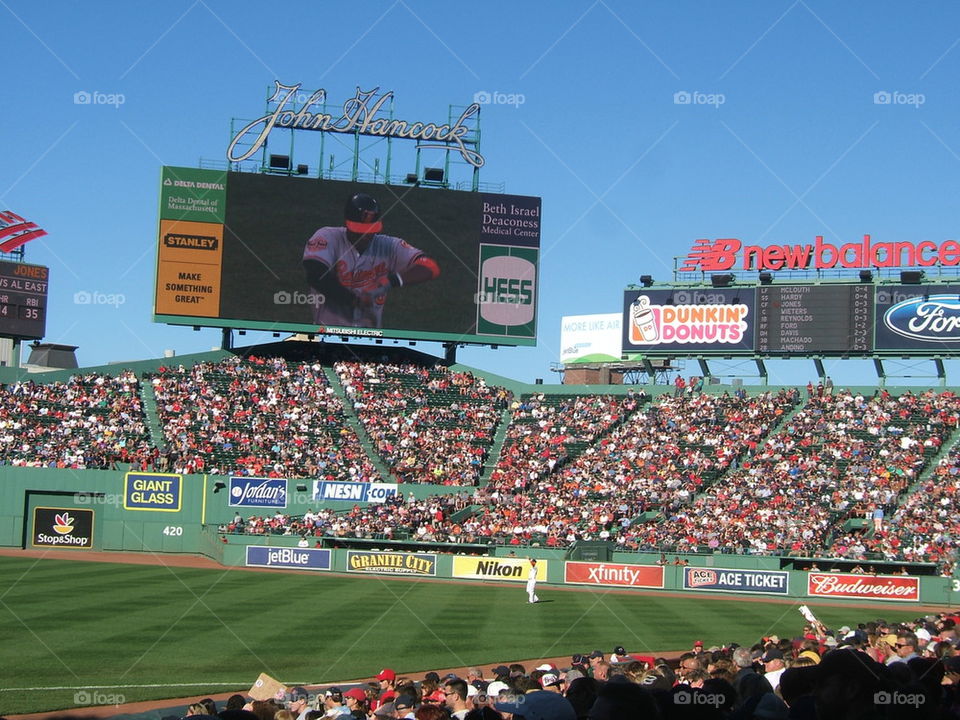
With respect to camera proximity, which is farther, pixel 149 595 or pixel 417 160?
pixel 417 160

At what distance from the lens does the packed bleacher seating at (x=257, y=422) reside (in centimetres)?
5228

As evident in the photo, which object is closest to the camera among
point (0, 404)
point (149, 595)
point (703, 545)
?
point (149, 595)

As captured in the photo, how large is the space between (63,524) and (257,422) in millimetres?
9841

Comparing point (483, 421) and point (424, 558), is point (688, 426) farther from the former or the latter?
point (424, 558)

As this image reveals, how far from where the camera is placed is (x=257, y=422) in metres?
54.8

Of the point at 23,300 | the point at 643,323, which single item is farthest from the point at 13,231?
the point at 643,323

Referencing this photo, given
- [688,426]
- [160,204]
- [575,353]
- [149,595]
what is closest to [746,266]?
[688,426]

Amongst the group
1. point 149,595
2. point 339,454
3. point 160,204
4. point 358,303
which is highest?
point 160,204

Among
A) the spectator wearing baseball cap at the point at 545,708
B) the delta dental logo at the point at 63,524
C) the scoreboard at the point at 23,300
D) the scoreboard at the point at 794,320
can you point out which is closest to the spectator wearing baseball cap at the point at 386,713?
the spectator wearing baseball cap at the point at 545,708

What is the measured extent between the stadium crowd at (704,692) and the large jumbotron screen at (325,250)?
43415 mm

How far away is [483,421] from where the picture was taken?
57.9 m

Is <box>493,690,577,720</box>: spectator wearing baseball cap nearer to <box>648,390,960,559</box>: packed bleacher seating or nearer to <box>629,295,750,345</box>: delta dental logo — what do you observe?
<box>648,390,960,559</box>: packed bleacher seating

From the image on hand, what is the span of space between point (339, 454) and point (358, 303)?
7951mm

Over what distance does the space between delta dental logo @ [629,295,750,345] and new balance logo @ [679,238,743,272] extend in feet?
6.37
